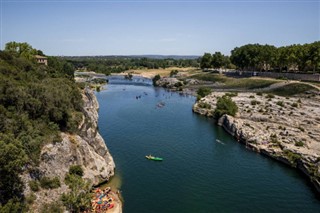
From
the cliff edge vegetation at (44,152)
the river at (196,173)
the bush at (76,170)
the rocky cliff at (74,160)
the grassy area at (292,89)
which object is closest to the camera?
the cliff edge vegetation at (44,152)

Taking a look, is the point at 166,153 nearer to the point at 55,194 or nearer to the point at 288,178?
the point at 288,178

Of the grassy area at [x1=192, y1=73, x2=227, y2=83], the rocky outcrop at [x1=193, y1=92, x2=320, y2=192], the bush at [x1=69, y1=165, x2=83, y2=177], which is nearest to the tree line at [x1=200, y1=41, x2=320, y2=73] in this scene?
the grassy area at [x1=192, y1=73, x2=227, y2=83]

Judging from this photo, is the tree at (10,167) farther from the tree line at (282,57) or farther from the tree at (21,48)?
the tree line at (282,57)

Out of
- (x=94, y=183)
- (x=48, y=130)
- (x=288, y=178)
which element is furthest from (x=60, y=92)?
(x=288, y=178)

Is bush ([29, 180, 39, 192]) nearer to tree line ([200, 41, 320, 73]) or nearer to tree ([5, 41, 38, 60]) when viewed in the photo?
tree ([5, 41, 38, 60])

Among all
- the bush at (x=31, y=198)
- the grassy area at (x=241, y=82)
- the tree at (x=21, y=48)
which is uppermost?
the tree at (x=21, y=48)

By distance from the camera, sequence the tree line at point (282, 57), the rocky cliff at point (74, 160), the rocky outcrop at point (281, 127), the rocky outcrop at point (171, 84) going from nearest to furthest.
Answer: the rocky cliff at point (74, 160) → the rocky outcrop at point (281, 127) → the tree line at point (282, 57) → the rocky outcrop at point (171, 84)

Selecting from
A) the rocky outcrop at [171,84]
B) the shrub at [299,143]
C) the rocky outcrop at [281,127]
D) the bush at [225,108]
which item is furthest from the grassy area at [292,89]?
the rocky outcrop at [171,84]
